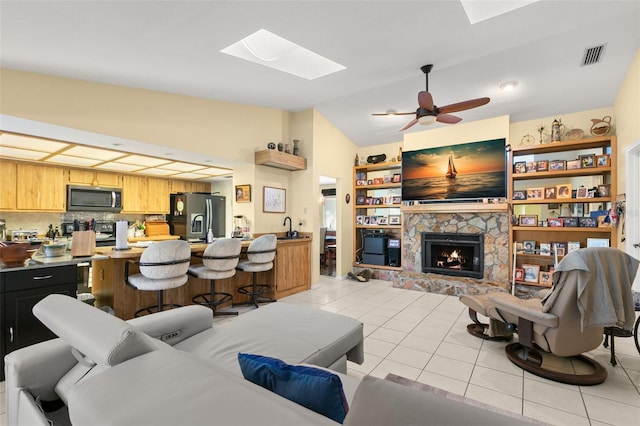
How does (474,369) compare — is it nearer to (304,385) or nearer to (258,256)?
(304,385)

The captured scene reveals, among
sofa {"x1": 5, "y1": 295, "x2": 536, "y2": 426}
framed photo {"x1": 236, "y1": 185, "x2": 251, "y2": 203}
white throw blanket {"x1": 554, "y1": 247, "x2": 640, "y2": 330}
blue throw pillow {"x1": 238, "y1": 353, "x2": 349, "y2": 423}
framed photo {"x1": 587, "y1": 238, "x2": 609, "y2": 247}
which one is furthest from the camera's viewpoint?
framed photo {"x1": 236, "y1": 185, "x2": 251, "y2": 203}

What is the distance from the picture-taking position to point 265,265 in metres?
4.08

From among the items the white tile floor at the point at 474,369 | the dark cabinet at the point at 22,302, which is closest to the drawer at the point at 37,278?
the dark cabinet at the point at 22,302

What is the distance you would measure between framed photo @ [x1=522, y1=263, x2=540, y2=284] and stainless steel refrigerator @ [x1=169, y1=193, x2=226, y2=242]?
18.4 ft

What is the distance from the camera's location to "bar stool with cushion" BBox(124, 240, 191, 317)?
290cm

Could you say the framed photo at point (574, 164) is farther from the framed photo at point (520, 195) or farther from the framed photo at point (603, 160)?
the framed photo at point (520, 195)

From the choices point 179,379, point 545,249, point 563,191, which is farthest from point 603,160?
point 179,379

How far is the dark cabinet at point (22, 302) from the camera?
2226mm

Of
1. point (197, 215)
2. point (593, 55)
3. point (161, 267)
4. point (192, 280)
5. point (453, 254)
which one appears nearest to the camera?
point (161, 267)

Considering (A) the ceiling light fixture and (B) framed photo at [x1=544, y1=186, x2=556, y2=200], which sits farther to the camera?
(B) framed photo at [x1=544, y1=186, x2=556, y2=200]

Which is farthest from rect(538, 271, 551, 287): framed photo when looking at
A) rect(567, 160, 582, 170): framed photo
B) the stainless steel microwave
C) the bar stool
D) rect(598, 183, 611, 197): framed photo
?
the stainless steel microwave

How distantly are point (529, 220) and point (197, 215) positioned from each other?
5.97m

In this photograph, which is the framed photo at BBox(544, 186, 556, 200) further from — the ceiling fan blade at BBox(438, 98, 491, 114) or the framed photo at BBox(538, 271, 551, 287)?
the ceiling fan blade at BBox(438, 98, 491, 114)

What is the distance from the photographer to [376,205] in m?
6.39
